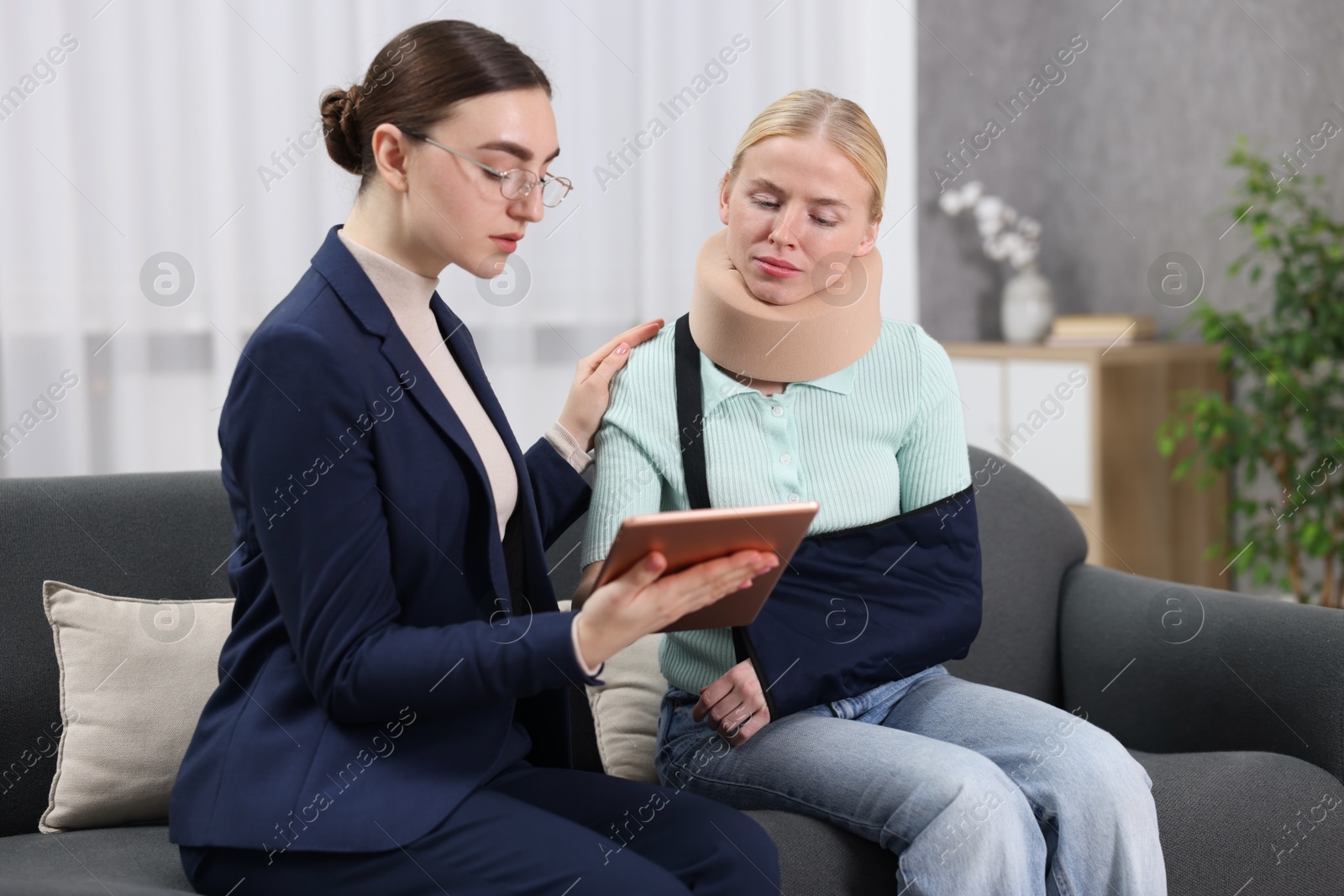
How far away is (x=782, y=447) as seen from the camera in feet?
4.93

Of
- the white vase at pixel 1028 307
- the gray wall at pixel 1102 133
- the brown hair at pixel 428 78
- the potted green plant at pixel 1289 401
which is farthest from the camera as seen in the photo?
the white vase at pixel 1028 307

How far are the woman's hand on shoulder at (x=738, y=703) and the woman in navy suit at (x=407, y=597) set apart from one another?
14 cm

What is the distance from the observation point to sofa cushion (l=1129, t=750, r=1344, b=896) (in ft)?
4.78

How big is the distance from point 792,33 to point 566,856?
98.7 inches

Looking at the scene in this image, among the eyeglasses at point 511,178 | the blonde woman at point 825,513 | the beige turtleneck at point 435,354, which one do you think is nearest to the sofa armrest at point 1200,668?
the blonde woman at point 825,513

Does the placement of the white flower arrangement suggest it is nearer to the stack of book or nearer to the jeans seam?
the stack of book

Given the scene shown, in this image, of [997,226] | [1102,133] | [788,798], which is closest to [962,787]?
[788,798]

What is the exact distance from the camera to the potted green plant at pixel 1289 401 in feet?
9.74

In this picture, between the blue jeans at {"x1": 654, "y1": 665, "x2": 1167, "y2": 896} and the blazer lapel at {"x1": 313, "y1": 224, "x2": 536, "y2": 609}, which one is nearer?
the blazer lapel at {"x1": 313, "y1": 224, "x2": 536, "y2": 609}

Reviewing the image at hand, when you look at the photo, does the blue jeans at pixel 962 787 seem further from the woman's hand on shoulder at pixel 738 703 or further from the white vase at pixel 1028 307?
the white vase at pixel 1028 307

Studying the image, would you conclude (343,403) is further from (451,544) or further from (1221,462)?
(1221,462)

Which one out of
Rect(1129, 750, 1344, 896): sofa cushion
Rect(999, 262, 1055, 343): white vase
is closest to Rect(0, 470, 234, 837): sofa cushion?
Rect(1129, 750, 1344, 896): sofa cushion

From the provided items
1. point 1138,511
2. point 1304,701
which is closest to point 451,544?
point 1304,701

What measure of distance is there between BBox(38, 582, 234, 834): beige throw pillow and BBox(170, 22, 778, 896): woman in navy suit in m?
0.39
